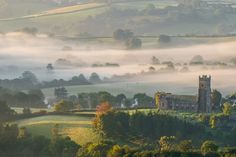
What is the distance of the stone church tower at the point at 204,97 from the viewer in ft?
354

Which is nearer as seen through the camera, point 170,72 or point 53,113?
point 53,113

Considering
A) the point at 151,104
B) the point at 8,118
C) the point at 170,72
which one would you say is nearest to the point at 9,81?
the point at 170,72

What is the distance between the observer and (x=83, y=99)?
406 ft

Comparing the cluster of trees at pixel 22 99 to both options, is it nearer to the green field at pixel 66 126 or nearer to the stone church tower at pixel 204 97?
the green field at pixel 66 126

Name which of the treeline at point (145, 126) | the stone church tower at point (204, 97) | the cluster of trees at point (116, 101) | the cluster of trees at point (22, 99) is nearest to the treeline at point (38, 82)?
the cluster of trees at point (22, 99)

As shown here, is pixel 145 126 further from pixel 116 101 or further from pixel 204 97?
pixel 116 101

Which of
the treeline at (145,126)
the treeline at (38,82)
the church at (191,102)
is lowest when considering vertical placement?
the treeline at (145,126)

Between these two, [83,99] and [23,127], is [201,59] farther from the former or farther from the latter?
[23,127]

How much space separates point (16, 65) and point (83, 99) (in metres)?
72.2

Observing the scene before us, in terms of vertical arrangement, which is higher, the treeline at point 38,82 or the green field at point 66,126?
the treeline at point 38,82

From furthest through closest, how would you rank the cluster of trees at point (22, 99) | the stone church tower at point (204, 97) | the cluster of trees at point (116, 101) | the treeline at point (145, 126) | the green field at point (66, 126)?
1. the cluster of trees at point (22, 99)
2. the cluster of trees at point (116, 101)
3. the stone church tower at point (204, 97)
4. the treeline at point (145, 126)
5. the green field at point (66, 126)

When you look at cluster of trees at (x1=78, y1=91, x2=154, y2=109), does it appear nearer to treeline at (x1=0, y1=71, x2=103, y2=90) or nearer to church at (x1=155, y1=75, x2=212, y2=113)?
church at (x1=155, y1=75, x2=212, y2=113)

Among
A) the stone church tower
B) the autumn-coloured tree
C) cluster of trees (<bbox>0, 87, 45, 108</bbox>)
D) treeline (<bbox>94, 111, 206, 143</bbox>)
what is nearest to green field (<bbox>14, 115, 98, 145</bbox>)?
the autumn-coloured tree

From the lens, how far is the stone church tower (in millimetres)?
107812
